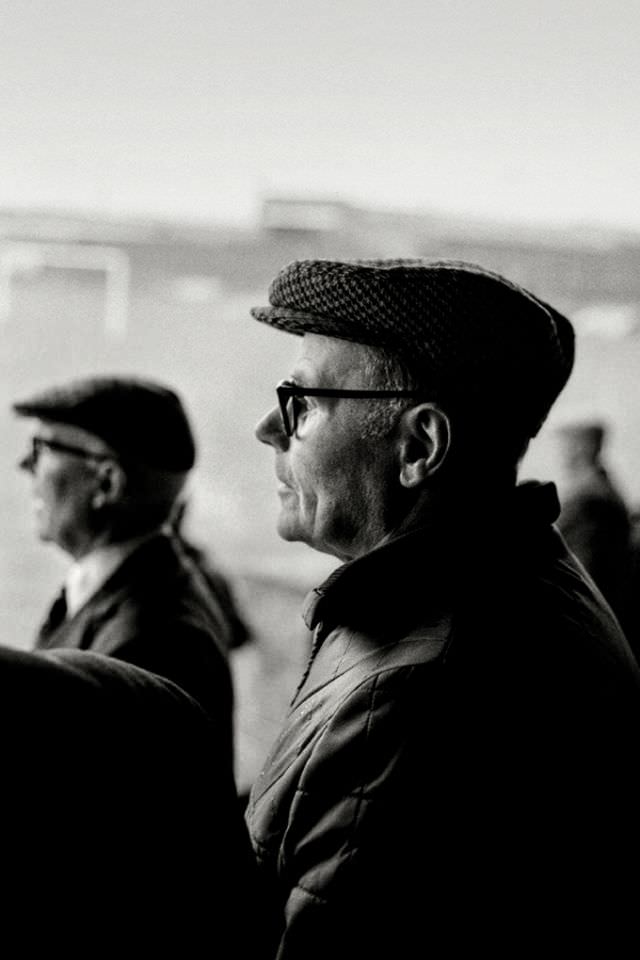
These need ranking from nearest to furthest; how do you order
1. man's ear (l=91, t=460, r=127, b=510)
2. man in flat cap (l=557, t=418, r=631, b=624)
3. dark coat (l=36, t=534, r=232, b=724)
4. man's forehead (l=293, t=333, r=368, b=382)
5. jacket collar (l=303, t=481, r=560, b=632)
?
jacket collar (l=303, t=481, r=560, b=632)
man's forehead (l=293, t=333, r=368, b=382)
dark coat (l=36, t=534, r=232, b=724)
man's ear (l=91, t=460, r=127, b=510)
man in flat cap (l=557, t=418, r=631, b=624)

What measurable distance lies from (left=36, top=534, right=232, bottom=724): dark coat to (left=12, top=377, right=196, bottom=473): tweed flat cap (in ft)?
0.58

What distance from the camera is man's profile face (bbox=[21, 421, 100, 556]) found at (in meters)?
1.90

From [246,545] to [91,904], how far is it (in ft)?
18.6

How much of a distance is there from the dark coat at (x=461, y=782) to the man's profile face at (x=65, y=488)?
95cm

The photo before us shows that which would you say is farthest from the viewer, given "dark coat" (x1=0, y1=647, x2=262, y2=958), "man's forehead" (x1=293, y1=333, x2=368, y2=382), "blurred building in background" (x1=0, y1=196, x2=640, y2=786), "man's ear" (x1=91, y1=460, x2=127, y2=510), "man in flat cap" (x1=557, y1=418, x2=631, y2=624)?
"blurred building in background" (x1=0, y1=196, x2=640, y2=786)

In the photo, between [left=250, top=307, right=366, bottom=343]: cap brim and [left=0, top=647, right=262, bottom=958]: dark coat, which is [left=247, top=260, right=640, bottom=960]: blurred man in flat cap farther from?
[left=0, top=647, right=262, bottom=958]: dark coat

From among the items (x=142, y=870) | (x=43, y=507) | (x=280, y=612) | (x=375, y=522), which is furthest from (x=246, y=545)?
(x=142, y=870)

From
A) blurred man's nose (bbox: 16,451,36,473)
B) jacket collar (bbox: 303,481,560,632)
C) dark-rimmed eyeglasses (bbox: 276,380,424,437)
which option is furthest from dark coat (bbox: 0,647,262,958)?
blurred man's nose (bbox: 16,451,36,473)

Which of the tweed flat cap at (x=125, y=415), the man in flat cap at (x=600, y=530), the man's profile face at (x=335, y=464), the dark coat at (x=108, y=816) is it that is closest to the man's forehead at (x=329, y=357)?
the man's profile face at (x=335, y=464)

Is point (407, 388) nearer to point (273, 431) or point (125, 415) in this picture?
point (273, 431)

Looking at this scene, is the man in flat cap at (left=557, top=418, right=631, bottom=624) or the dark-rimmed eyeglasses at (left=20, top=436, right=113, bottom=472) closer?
the dark-rimmed eyeglasses at (left=20, top=436, right=113, bottom=472)

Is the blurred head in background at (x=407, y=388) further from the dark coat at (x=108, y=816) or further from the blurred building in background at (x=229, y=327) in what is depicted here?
the blurred building in background at (x=229, y=327)

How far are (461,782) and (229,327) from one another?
18.9 ft

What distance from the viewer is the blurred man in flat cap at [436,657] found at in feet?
3.09
